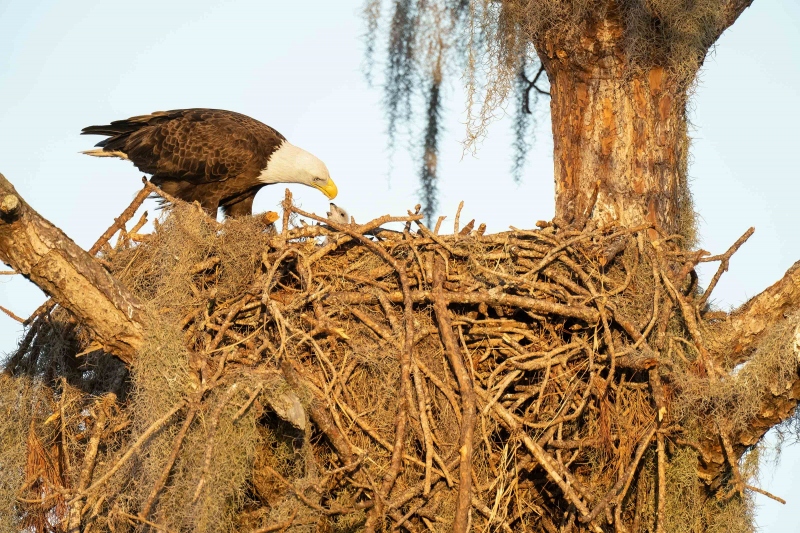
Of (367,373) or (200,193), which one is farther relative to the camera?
(200,193)

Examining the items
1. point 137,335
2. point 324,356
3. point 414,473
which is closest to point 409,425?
point 414,473

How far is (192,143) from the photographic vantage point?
651 centimetres

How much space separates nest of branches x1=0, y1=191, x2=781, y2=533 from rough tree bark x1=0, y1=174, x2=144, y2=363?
117 millimetres

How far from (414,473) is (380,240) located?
4.21 feet

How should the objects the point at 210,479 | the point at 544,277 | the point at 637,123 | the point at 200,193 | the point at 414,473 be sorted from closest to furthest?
the point at 210,479
the point at 414,473
the point at 544,277
the point at 637,123
the point at 200,193

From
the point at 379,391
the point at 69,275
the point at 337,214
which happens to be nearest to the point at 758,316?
the point at 379,391

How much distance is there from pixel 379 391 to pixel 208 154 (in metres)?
2.42

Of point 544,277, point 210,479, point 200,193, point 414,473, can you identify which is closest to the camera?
point 210,479

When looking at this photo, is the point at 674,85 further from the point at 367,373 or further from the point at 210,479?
the point at 210,479

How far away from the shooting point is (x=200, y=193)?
259 inches

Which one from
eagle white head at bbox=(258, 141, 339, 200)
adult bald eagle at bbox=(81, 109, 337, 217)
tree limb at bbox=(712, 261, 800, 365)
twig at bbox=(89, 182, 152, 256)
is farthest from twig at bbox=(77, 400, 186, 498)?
tree limb at bbox=(712, 261, 800, 365)

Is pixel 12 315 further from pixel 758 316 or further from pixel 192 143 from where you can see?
pixel 758 316

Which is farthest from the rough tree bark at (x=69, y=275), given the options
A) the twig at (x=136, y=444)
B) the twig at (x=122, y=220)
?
the twig at (x=122, y=220)

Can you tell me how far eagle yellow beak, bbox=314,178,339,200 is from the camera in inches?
281
